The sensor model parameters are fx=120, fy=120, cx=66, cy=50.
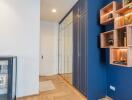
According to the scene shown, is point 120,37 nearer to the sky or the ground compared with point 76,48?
nearer to the sky

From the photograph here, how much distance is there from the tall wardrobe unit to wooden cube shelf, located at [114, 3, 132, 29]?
0.90 meters

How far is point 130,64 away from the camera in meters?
2.06

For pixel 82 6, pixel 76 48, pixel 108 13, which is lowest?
pixel 76 48

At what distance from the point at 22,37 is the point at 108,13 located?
213cm

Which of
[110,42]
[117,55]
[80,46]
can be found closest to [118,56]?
[117,55]


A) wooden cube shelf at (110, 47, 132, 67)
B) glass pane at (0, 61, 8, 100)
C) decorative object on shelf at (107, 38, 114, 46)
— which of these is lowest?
glass pane at (0, 61, 8, 100)

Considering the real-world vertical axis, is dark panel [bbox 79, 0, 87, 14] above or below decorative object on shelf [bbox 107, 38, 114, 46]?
above

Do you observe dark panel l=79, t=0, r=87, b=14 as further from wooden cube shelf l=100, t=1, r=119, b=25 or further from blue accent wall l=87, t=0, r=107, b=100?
wooden cube shelf l=100, t=1, r=119, b=25

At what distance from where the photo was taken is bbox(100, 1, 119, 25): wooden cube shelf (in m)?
2.42

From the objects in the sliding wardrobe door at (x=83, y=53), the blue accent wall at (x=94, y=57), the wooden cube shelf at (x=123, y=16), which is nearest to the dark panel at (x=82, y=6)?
the sliding wardrobe door at (x=83, y=53)

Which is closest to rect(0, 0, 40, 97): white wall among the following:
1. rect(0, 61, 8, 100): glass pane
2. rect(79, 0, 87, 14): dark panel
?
rect(0, 61, 8, 100): glass pane

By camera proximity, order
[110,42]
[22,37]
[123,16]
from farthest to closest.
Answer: [22,37] < [110,42] < [123,16]

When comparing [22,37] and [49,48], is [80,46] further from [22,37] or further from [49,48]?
[49,48]

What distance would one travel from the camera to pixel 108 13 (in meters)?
2.66
